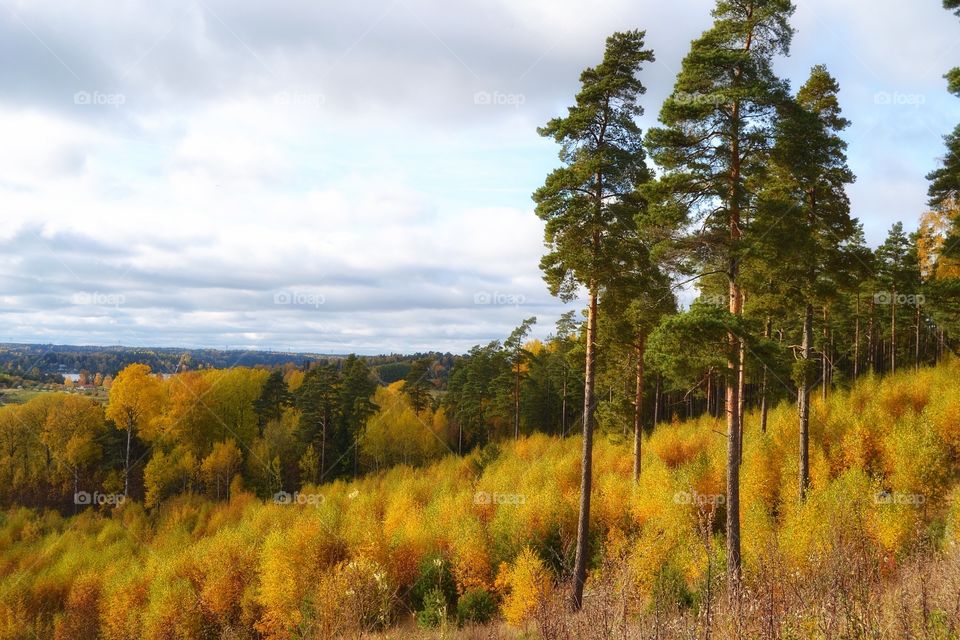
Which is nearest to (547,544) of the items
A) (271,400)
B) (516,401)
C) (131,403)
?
(516,401)

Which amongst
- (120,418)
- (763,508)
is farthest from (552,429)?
(120,418)

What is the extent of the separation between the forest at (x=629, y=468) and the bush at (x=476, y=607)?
0.14m

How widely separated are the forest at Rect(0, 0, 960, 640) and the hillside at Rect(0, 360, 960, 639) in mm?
127

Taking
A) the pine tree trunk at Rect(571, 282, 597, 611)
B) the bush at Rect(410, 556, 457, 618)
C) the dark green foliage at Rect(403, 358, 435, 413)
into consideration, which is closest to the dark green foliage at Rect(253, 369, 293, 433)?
the dark green foliage at Rect(403, 358, 435, 413)

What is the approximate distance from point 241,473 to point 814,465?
4853 cm

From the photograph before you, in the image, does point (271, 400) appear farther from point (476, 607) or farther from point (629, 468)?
point (476, 607)

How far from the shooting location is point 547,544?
22078 millimetres

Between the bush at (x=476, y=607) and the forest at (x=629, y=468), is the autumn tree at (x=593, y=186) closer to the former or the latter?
the forest at (x=629, y=468)

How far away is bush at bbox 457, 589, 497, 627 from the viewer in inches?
735

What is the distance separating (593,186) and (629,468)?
58.7ft

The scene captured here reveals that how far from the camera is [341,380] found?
5025 cm

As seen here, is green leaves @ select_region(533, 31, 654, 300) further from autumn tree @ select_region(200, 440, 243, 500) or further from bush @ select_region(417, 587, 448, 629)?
autumn tree @ select_region(200, 440, 243, 500)

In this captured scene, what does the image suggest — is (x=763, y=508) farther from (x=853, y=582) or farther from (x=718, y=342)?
(x=853, y=582)

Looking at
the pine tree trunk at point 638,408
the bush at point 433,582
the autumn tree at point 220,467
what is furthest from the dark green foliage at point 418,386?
the pine tree trunk at point 638,408
